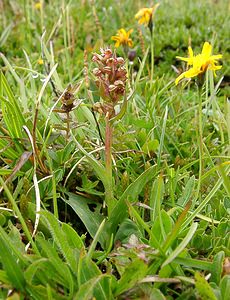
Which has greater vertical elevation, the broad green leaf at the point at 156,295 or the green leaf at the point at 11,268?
the green leaf at the point at 11,268

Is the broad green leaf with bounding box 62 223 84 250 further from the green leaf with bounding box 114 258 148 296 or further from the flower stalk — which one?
the flower stalk

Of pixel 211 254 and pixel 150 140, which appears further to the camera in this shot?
pixel 150 140

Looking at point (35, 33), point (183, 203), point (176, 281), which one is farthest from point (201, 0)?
point (176, 281)

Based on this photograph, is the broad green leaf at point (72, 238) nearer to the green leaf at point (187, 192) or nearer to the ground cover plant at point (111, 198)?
the ground cover plant at point (111, 198)

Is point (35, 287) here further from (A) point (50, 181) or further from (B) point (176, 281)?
(A) point (50, 181)

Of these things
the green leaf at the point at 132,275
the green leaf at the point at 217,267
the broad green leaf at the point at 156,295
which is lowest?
the green leaf at the point at 217,267

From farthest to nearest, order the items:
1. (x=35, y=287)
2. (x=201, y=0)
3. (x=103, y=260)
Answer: (x=201, y=0)
(x=103, y=260)
(x=35, y=287)

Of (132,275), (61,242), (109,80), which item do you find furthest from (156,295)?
(109,80)

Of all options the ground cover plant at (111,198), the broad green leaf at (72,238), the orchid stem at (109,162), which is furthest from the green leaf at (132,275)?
the orchid stem at (109,162)

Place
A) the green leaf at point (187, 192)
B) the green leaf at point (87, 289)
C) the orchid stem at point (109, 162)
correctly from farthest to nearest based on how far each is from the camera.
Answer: the green leaf at point (187, 192), the orchid stem at point (109, 162), the green leaf at point (87, 289)

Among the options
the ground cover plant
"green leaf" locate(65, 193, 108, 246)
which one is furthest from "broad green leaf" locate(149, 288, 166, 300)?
"green leaf" locate(65, 193, 108, 246)
